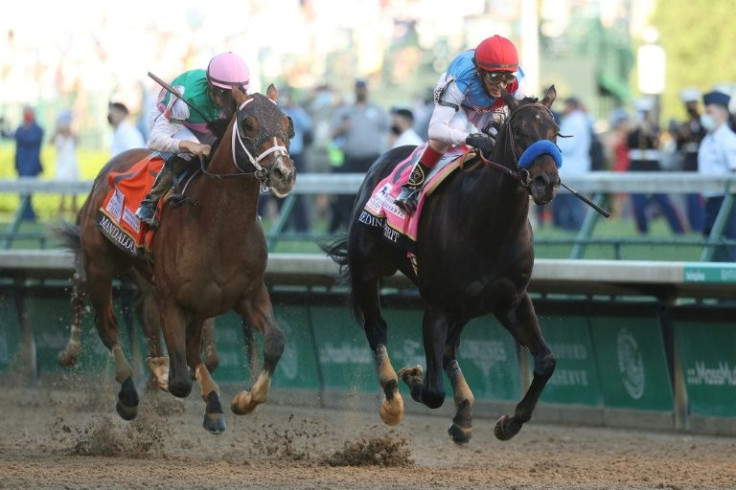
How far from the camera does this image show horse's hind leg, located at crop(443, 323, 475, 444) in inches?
318

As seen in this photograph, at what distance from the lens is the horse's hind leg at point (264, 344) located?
808 cm

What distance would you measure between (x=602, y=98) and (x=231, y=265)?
24.0 metres

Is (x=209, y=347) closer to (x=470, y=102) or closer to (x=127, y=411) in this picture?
(x=127, y=411)

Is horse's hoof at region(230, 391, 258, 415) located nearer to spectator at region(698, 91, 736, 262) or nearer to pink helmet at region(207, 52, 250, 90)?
pink helmet at region(207, 52, 250, 90)

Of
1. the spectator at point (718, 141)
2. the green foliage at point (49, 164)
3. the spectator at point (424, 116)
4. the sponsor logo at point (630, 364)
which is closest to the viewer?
the sponsor logo at point (630, 364)

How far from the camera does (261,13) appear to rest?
81.0ft

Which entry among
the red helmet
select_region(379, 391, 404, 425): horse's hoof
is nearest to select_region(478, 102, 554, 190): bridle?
the red helmet

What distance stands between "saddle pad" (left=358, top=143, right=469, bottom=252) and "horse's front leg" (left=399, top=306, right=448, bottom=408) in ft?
1.66

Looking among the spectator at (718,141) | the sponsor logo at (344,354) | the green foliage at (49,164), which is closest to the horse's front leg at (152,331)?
the sponsor logo at (344,354)

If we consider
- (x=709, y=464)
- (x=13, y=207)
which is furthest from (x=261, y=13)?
(x=709, y=464)

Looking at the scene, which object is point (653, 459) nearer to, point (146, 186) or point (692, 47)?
point (146, 186)

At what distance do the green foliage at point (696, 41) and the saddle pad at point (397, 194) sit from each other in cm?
3557

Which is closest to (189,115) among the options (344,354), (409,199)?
(409,199)

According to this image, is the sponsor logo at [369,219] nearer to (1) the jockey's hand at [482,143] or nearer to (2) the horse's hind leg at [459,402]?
(2) the horse's hind leg at [459,402]
